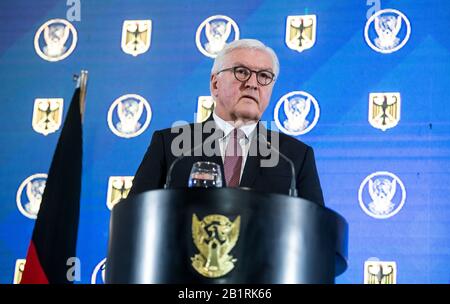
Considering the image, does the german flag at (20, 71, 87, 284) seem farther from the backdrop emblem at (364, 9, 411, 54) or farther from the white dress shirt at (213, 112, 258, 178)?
the backdrop emblem at (364, 9, 411, 54)

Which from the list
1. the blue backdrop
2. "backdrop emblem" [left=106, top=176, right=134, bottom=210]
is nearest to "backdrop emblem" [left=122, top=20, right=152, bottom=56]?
the blue backdrop

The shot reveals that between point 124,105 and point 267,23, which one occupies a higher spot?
point 267,23

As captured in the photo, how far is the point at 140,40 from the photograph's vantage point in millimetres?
4402

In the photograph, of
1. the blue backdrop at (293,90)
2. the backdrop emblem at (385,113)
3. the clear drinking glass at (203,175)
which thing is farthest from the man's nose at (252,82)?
the backdrop emblem at (385,113)

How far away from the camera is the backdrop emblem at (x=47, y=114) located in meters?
4.32

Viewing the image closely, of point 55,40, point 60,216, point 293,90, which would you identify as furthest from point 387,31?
point 60,216

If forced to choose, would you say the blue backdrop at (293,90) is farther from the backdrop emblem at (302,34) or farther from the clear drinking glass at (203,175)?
the clear drinking glass at (203,175)

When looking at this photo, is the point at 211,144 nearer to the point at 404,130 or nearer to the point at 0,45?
the point at 404,130

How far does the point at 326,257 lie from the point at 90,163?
1.99 meters

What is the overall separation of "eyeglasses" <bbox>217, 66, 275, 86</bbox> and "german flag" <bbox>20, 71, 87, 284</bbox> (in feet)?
2.21

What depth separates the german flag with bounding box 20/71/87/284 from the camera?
333 centimetres

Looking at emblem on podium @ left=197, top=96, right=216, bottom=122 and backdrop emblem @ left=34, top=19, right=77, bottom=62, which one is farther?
backdrop emblem @ left=34, top=19, right=77, bottom=62

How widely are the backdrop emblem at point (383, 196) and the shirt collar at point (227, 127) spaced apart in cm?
80

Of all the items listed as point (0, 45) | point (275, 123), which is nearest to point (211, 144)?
point (275, 123)
